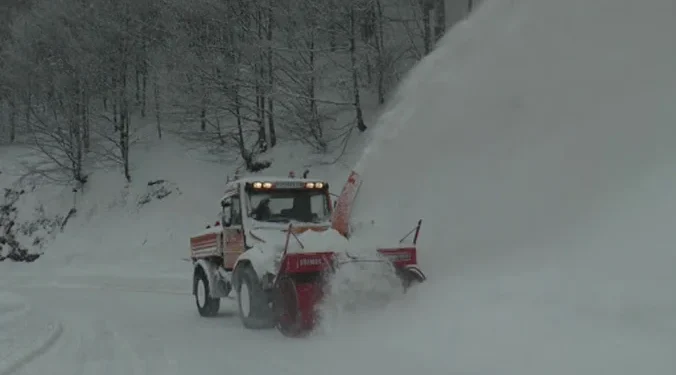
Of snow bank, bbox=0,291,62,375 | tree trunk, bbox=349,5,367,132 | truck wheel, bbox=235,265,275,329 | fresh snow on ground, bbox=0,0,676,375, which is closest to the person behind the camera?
fresh snow on ground, bbox=0,0,676,375

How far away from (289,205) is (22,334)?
13.0ft

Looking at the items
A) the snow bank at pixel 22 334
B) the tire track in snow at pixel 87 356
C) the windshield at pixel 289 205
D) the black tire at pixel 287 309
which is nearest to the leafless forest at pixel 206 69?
the windshield at pixel 289 205

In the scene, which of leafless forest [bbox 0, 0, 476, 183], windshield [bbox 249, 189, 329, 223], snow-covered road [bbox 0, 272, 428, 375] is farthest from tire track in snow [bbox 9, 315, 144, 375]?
leafless forest [bbox 0, 0, 476, 183]

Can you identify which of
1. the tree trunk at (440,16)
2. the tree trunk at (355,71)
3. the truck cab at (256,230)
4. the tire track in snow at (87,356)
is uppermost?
the tree trunk at (440,16)

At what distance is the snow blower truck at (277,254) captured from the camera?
782cm

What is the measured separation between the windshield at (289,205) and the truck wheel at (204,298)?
188cm

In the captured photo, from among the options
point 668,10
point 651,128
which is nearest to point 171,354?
point 651,128

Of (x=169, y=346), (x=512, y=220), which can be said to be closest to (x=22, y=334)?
(x=169, y=346)

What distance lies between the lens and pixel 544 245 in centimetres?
750

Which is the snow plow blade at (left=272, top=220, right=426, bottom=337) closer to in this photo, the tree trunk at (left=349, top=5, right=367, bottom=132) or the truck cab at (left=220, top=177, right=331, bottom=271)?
the truck cab at (left=220, top=177, right=331, bottom=271)

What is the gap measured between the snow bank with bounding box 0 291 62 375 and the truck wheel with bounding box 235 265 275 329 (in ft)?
7.82

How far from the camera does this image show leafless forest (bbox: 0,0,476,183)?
20.1 meters

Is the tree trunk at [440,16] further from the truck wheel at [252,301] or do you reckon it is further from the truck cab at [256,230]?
the truck wheel at [252,301]

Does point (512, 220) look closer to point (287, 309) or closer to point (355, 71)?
point (287, 309)
